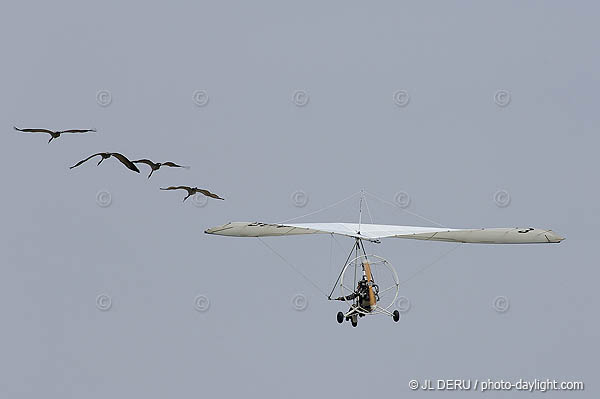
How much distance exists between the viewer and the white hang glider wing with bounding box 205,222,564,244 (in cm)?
3778

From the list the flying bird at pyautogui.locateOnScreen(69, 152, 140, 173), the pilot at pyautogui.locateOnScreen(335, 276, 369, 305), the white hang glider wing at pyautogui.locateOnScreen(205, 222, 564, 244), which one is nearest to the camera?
the flying bird at pyautogui.locateOnScreen(69, 152, 140, 173)

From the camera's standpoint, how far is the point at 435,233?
3925 centimetres

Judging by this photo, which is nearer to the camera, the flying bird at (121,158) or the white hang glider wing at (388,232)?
the flying bird at (121,158)

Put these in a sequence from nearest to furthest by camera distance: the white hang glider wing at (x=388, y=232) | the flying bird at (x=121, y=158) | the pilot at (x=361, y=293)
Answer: the flying bird at (x=121, y=158)
the white hang glider wing at (x=388, y=232)
the pilot at (x=361, y=293)

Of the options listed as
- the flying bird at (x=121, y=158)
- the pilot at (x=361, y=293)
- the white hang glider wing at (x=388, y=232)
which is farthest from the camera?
the pilot at (x=361, y=293)

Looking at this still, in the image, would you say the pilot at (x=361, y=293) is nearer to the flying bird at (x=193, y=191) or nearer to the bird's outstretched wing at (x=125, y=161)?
the flying bird at (x=193, y=191)

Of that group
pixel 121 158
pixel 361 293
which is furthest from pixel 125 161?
pixel 361 293

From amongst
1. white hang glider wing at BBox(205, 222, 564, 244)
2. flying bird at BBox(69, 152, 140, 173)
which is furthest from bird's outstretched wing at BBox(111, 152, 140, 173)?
white hang glider wing at BBox(205, 222, 564, 244)

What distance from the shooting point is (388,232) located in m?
40.2

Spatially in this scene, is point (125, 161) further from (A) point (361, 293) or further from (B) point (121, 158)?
(A) point (361, 293)

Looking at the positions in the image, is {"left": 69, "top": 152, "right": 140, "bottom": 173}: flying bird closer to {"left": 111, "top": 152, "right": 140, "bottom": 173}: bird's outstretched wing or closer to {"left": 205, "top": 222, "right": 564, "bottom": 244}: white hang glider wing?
{"left": 111, "top": 152, "right": 140, "bottom": 173}: bird's outstretched wing

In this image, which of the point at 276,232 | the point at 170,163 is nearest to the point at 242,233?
the point at 276,232

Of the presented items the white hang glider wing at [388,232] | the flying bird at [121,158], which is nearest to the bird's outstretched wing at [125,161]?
the flying bird at [121,158]

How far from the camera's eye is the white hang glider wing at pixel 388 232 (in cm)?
3778
